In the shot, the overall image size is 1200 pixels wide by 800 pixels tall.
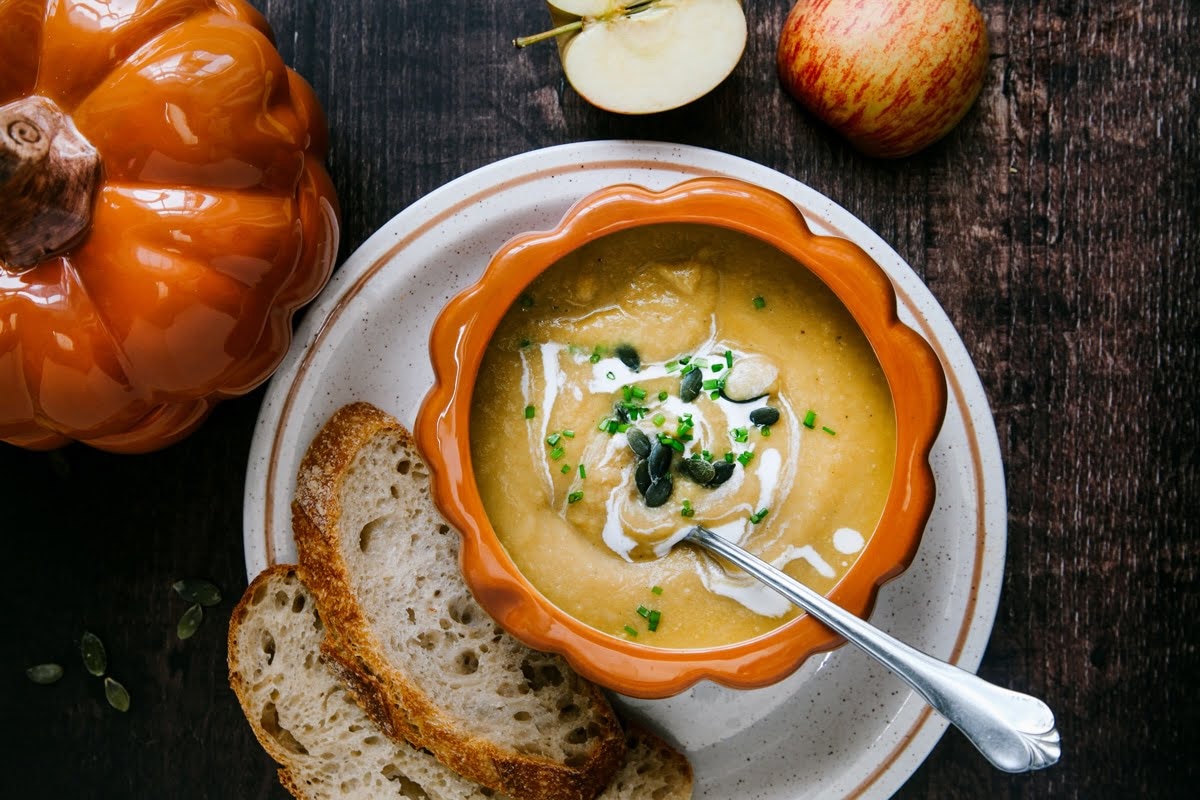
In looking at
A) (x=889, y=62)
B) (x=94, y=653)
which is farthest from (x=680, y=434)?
(x=94, y=653)

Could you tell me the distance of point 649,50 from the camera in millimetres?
1981

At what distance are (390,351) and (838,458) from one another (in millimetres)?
929

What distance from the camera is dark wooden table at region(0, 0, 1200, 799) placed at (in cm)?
218

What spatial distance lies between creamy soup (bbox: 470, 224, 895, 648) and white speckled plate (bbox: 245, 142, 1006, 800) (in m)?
0.28

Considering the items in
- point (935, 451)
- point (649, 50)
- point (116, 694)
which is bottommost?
point (116, 694)

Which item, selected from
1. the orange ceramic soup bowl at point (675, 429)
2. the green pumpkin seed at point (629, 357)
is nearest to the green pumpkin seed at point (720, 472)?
the orange ceramic soup bowl at point (675, 429)

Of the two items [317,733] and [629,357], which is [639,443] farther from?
[317,733]

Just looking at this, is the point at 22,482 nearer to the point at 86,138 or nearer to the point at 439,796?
the point at 86,138

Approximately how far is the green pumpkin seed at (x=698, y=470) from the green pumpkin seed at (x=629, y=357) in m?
0.19

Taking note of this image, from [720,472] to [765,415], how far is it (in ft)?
0.41

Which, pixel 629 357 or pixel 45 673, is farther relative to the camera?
pixel 45 673

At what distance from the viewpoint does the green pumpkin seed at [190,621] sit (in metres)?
2.25

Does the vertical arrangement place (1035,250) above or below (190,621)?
above

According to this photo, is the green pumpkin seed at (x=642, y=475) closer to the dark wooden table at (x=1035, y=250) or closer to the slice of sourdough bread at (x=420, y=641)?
the slice of sourdough bread at (x=420, y=641)
